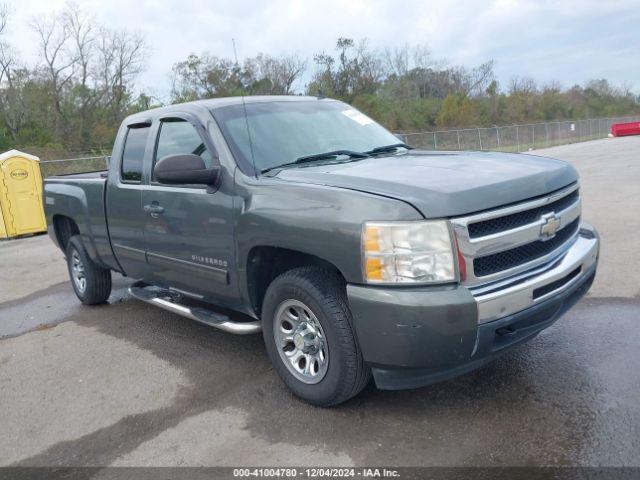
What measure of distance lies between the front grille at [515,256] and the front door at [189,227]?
165 centimetres

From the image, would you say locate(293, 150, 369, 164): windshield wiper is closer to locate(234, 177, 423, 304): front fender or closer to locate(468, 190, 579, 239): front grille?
locate(234, 177, 423, 304): front fender

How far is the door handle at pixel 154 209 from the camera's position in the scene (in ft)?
15.0

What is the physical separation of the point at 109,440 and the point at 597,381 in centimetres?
297

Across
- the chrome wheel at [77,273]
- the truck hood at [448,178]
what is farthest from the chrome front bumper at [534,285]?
the chrome wheel at [77,273]

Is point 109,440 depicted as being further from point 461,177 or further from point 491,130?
point 491,130

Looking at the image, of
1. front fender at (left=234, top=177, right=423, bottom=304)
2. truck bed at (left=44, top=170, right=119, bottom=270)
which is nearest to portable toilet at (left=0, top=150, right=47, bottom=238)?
truck bed at (left=44, top=170, right=119, bottom=270)

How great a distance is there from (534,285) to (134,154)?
352 centimetres

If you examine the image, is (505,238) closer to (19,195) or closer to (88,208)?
(88,208)

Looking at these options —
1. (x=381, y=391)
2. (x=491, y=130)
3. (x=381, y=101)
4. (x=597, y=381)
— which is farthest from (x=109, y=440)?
(x=381, y=101)

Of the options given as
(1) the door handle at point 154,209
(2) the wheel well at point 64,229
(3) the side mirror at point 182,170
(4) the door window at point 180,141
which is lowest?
(2) the wheel well at point 64,229

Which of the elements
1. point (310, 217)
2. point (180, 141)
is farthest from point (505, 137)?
point (310, 217)

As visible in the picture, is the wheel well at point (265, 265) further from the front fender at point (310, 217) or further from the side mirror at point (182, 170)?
the side mirror at point (182, 170)

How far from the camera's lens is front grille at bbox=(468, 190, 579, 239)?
3.08 metres

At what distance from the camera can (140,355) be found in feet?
15.9
